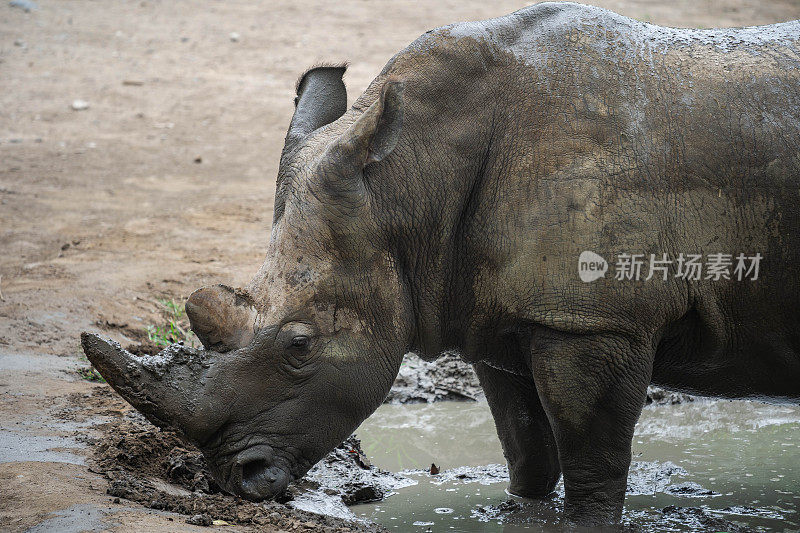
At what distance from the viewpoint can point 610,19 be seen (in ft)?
14.6

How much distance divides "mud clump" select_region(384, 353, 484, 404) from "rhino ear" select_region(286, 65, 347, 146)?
2.42 meters

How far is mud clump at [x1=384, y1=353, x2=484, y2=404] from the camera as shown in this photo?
6832 millimetres

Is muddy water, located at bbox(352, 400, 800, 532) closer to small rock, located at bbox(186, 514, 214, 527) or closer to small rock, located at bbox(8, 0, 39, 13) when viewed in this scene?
small rock, located at bbox(186, 514, 214, 527)

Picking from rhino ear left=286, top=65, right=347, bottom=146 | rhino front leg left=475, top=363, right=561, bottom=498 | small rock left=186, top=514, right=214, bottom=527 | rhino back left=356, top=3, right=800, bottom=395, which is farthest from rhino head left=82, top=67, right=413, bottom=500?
rhino front leg left=475, top=363, right=561, bottom=498

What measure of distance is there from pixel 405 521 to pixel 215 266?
4277 mm

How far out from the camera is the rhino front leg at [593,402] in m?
4.14

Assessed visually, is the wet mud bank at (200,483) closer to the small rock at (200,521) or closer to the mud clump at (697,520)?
the small rock at (200,521)

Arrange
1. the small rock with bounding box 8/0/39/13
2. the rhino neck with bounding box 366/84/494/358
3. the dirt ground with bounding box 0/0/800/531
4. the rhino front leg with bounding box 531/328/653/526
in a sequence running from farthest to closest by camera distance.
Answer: the small rock with bounding box 8/0/39/13 → the dirt ground with bounding box 0/0/800/531 → the rhino neck with bounding box 366/84/494/358 → the rhino front leg with bounding box 531/328/653/526

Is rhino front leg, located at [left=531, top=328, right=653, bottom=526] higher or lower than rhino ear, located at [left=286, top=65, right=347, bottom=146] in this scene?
lower

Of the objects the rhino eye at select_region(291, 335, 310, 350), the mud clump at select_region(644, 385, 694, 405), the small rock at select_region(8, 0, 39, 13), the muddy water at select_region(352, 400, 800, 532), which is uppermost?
the small rock at select_region(8, 0, 39, 13)

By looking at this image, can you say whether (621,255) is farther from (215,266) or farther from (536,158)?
(215,266)

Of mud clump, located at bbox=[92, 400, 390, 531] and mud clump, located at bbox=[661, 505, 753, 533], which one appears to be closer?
mud clump, located at bbox=[92, 400, 390, 531]

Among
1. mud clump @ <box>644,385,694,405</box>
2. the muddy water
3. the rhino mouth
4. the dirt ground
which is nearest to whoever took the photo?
the rhino mouth
